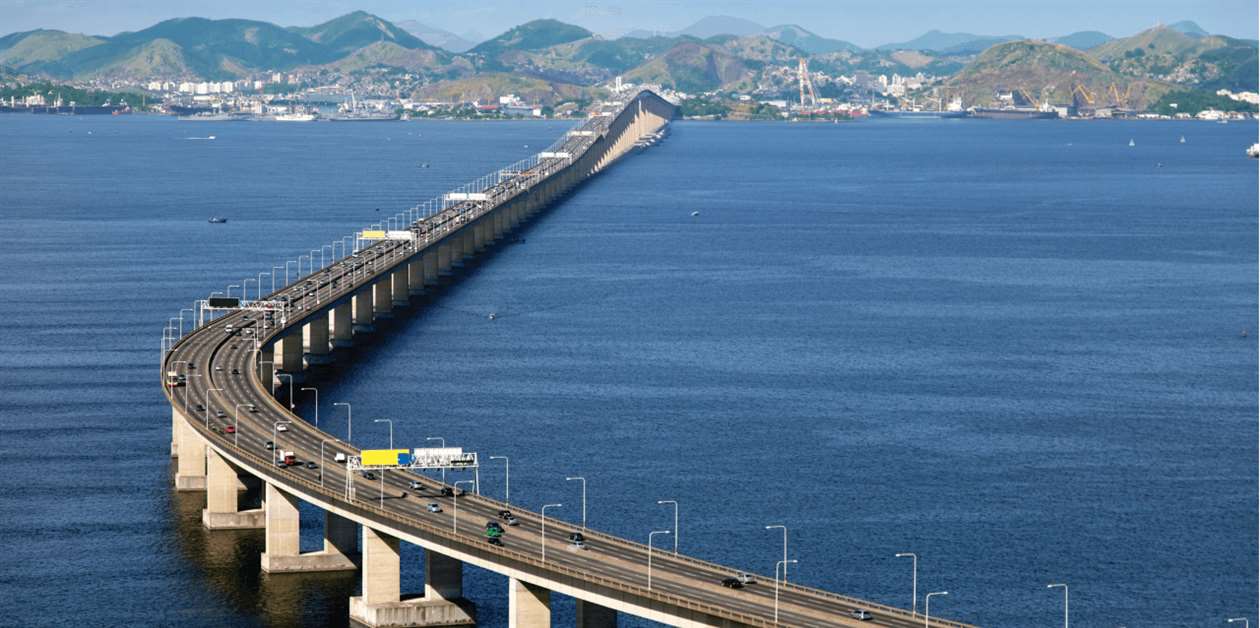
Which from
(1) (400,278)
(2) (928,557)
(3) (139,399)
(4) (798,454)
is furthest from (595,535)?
(1) (400,278)

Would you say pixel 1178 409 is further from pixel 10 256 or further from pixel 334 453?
pixel 10 256

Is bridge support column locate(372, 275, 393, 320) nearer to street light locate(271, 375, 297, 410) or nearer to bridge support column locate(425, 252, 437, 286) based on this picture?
bridge support column locate(425, 252, 437, 286)

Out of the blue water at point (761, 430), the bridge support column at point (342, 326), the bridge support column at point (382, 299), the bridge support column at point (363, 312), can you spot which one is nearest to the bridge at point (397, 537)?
the blue water at point (761, 430)

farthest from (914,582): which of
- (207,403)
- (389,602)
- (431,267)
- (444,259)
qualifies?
(444,259)

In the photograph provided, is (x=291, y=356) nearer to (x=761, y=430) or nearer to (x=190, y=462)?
(x=190, y=462)

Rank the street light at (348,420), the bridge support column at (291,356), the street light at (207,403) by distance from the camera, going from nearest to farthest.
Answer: the street light at (207,403) → the street light at (348,420) → the bridge support column at (291,356)

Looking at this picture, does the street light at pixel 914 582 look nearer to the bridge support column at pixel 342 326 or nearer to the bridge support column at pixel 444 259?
the bridge support column at pixel 342 326
